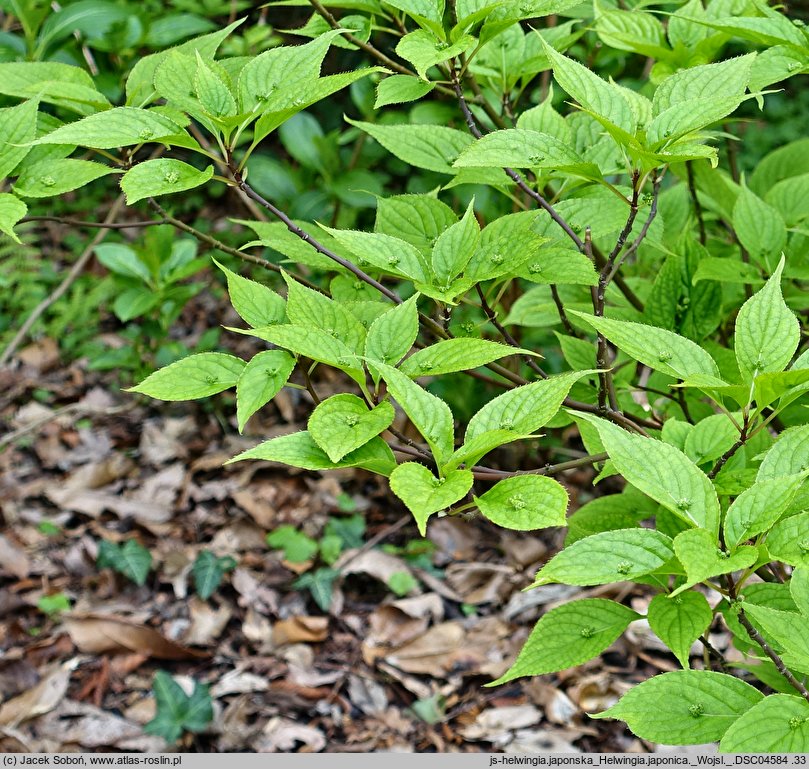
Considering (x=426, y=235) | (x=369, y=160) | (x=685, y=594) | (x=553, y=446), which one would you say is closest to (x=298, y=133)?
(x=369, y=160)

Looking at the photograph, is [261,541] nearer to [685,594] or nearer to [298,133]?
[298,133]

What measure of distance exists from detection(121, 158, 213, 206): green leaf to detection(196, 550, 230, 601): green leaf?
1.96 m

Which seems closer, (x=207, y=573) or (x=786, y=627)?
(x=786, y=627)

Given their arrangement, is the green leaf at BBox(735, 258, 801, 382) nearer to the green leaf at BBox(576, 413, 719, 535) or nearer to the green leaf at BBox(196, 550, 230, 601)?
the green leaf at BBox(576, 413, 719, 535)

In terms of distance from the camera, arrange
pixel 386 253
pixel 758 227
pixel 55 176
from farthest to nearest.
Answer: pixel 758 227
pixel 55 176
pixel 386 253

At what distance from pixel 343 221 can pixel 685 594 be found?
256 centimetres

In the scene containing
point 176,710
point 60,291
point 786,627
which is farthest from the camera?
point 60,291

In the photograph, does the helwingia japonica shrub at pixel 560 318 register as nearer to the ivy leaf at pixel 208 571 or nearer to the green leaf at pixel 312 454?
the green leaf at pixel 312 454

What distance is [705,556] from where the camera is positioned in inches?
39.1

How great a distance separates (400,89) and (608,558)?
88cm

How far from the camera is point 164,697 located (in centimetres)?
253

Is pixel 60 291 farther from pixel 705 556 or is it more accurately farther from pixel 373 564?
pixel 705 556

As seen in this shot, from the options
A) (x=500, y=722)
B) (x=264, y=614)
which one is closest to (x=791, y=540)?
(x=500, y=722)

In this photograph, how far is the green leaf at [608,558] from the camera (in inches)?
39.6
